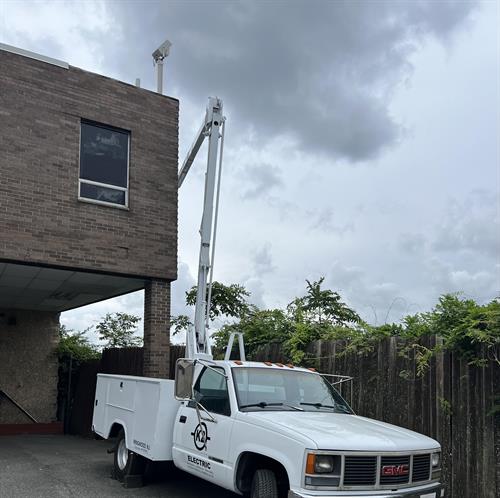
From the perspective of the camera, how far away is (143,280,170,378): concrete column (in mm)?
12375

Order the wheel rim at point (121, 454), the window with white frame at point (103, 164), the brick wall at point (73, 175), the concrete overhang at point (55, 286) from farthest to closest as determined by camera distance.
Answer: the concrete overhang at point (55, 286), the window with white frame at point (103, 164), the brick wall at point (73, 175), the wheel rim at point (121, 454)

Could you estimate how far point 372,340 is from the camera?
8719 millimetres

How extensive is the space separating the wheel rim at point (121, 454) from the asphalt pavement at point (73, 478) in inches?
10.4

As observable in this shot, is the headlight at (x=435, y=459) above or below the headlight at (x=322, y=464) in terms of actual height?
below

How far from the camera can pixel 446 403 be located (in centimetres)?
740

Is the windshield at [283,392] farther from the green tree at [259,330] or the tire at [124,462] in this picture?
the green tree at [259,330]

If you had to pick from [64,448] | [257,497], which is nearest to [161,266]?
[64,448]

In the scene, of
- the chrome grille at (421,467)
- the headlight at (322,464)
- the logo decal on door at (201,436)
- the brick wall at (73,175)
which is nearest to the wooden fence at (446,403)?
the chrome grille at (421,467)

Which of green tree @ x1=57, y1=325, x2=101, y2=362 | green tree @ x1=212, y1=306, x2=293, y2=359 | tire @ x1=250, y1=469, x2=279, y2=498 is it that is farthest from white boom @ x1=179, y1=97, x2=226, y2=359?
green tree @ x1=57, y1=325, x2=101, y2=362

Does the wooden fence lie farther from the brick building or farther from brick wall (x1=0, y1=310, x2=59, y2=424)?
brick wall (x1=0, y1=310, x2=59, y2=424)

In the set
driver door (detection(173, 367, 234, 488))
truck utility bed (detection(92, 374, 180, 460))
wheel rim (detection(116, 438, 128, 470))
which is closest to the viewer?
driver door (detection(173, 367, 234, 488))

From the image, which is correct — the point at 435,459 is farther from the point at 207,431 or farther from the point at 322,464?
the point at 207,431

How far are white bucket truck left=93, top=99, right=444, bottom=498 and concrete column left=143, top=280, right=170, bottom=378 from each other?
2969mm

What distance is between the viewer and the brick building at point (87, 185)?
11.4 metres
